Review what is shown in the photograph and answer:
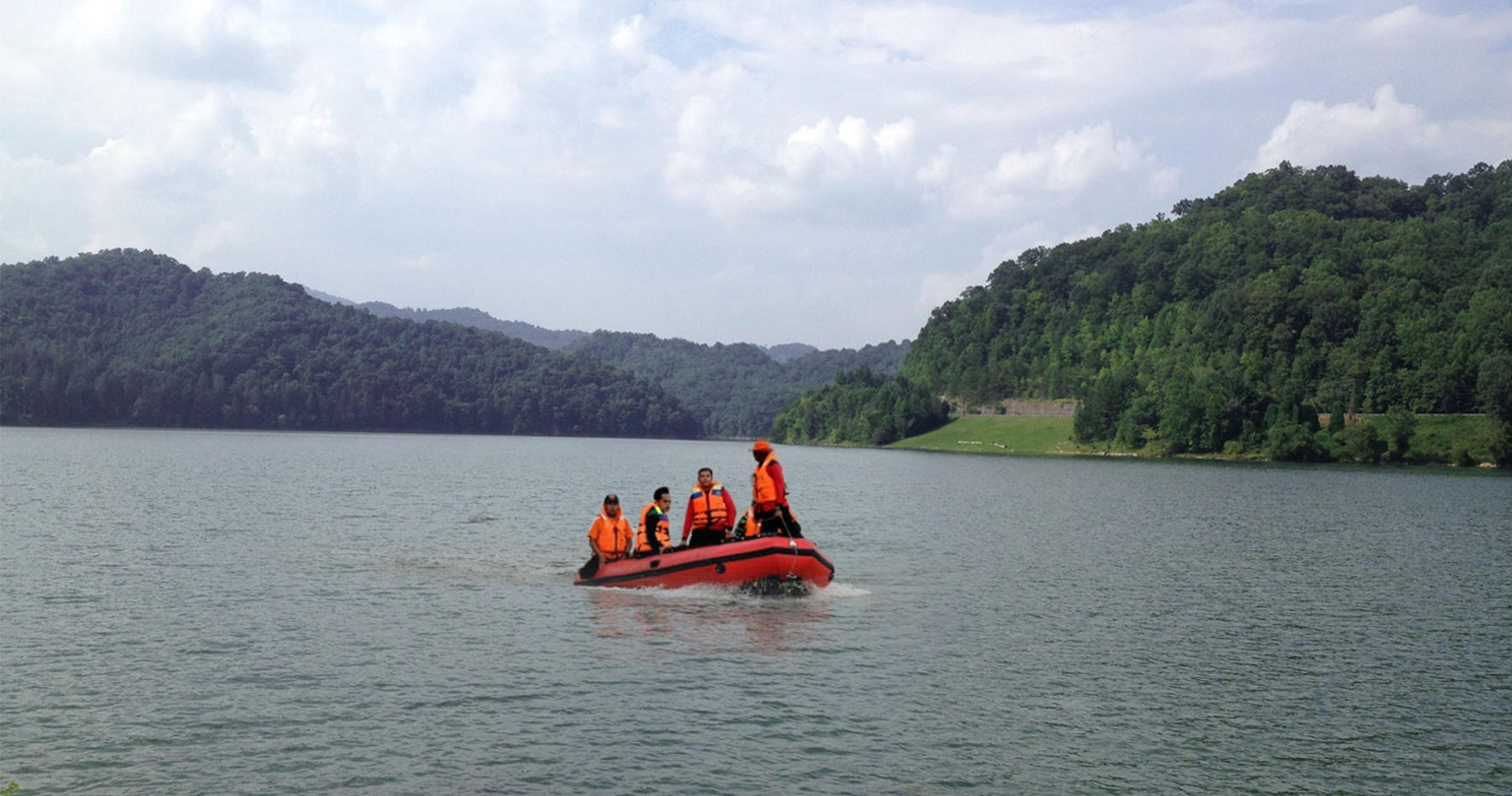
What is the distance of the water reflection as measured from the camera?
22.5m

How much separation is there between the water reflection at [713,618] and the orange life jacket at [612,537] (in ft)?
3.31

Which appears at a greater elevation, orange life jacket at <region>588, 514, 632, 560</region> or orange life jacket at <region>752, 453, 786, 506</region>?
orange life jacket at <region>752, 453, 786, 506</region>

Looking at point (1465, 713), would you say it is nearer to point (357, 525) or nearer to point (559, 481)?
point (357, 525)

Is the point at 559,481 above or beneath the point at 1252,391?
beneath

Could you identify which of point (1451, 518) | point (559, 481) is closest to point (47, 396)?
point (559, 481)

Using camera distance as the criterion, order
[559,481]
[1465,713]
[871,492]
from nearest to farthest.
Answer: [1465,713]
[871,492]
[559,481]

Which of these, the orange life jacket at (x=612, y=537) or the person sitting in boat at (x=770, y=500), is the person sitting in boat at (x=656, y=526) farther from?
the person sitting in boat at (x=770, y=500)

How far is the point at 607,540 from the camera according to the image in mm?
28375

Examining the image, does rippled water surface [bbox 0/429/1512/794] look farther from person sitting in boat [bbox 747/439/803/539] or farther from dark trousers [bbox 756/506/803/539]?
person sitting in boat [bbox 747/439/803/539]

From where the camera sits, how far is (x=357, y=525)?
43.0 meters

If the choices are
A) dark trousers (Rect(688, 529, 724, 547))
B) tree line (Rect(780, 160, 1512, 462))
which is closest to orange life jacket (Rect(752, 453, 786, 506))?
dark trousers (Rect(688, 529, 724, 547))

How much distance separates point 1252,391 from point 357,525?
117m

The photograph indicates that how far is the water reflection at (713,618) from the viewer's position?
22516mm

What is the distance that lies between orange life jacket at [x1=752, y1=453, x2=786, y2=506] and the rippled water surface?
2267 millimetres
